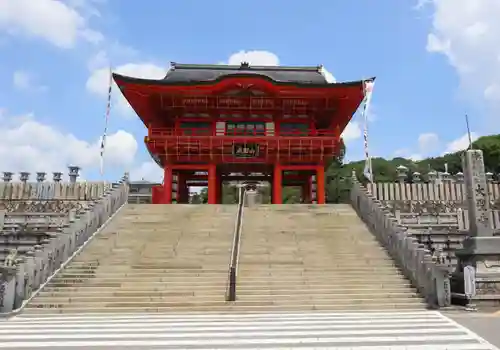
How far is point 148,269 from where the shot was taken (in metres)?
13.0

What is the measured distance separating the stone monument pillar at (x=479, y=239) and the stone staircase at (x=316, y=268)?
1.86 meters

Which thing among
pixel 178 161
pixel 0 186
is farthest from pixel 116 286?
pixel 0 186

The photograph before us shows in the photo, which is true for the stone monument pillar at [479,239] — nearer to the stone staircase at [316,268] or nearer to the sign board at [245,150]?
the stone staircase at [316,268]

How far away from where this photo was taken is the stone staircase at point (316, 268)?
11.1 meters

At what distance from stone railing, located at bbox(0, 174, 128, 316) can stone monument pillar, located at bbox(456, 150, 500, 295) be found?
40.0 ft

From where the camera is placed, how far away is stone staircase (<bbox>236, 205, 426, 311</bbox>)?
36.6 ft

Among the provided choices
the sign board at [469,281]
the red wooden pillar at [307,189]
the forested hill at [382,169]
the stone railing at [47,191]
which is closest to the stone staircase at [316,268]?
the sign board at [469,281]

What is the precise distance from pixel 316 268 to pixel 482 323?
4957mm

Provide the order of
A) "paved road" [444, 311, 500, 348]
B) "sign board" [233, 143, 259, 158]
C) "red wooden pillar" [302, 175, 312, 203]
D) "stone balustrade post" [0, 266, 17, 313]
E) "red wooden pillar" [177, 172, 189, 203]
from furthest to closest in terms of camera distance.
Result: 1. "red wooden pillar" [302, 175, 312, 203]
2. "red wooden pillar" [177, 172, 189, 203]
3. "sign board" [233, 143, 259, 158]
4. "stone balustrade post" [0, 266, 17, 313]
5. "paved road" [444, 311, 500, 348]

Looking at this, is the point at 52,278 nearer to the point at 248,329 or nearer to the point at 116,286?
the point at 116,286

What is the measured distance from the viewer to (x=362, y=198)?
18000mm

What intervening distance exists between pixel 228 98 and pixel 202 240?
12151 mm

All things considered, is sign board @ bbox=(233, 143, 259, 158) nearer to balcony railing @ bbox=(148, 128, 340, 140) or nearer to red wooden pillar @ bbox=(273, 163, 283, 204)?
balcony railing @ bbox=(148, 128, 340, 140)

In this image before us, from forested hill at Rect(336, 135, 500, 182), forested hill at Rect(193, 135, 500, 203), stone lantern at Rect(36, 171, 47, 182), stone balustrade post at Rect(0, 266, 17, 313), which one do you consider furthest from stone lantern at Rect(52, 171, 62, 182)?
forested hill at Rect(336, 135, 500, 182)
